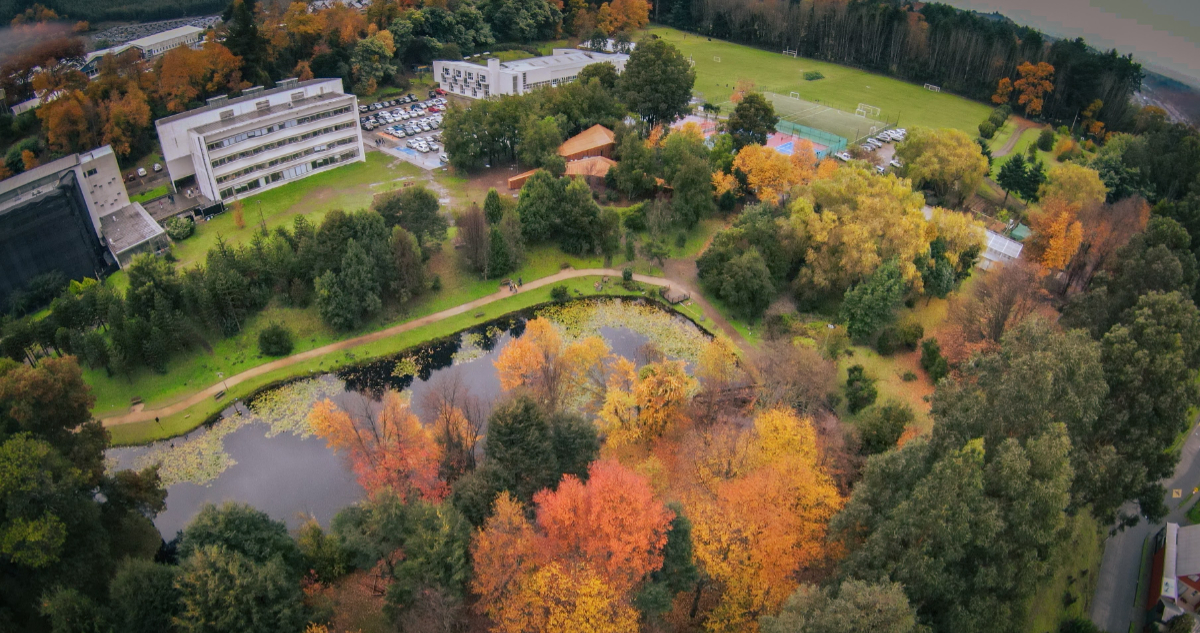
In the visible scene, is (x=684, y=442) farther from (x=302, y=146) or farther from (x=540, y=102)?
(x=302, y=146)

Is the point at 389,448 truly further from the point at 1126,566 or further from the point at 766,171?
the point at 766,171

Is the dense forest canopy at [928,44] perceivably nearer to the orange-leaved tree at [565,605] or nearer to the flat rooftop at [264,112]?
the flat rooftop at [264,112]

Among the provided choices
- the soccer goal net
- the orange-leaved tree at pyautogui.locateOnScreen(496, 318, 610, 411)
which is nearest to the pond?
the orange-leaved tree at pyautogui.locateOnScreen(496, 318, 610, 411)

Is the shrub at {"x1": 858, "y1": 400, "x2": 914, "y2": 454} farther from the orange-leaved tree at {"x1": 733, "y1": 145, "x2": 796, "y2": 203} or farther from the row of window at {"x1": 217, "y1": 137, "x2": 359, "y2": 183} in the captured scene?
the row of window at {"x1": 217, "y1": 137, "x2": 359, "y2": 183}

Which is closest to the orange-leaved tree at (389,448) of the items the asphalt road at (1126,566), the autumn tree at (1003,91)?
the asphalt road at (1126,566)

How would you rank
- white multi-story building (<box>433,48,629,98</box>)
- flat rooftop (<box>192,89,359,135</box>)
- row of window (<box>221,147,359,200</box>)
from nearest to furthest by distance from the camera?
flat rooftop (<box>192,89,359,135</box>) < row of window (<box>221,147,359,200</box>) < white multi-story building (<box>433,48,629,98</box>)

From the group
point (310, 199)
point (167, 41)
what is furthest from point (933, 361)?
point (167, 41)

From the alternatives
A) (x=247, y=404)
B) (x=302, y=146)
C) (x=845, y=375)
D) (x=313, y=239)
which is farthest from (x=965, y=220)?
(x=302, y=146)
